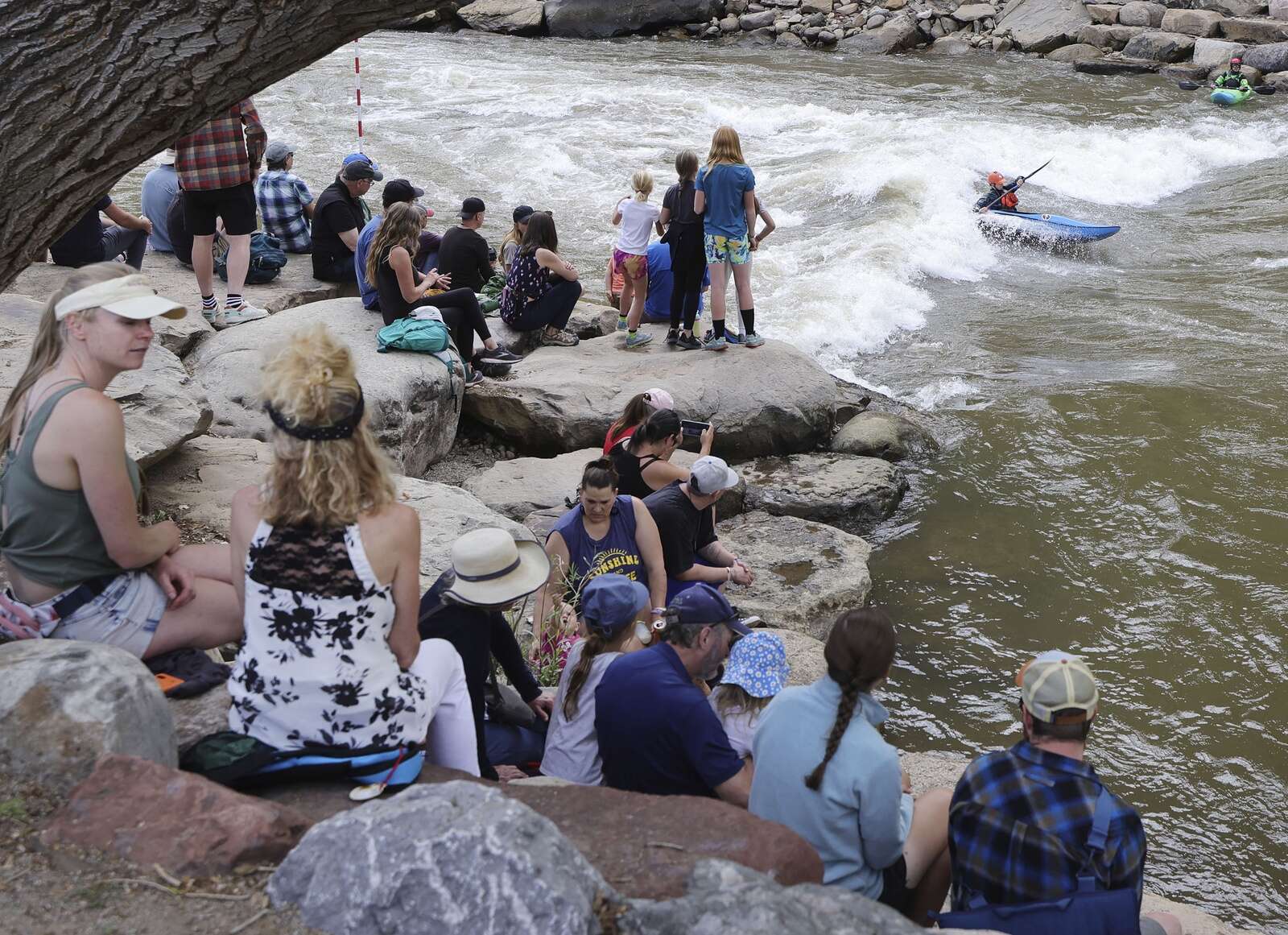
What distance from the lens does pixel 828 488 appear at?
820 cm

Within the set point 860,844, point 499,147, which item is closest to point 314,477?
point 860,844

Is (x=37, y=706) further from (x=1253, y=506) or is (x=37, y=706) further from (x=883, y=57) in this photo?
(x=883, y=57)

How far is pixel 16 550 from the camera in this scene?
332 centimetres

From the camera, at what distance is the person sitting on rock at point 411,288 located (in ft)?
25.7

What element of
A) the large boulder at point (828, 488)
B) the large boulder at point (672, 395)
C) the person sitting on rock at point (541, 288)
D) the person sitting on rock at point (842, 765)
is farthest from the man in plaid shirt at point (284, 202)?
the person sitting on rock at point (842, 765)

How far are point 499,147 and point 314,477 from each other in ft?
54.6

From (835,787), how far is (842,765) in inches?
2.5

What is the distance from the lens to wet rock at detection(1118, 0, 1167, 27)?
95.6 feet

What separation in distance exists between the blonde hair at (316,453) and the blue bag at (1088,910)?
78.2 inches

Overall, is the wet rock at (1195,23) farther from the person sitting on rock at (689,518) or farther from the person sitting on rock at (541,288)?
the person sitting on rock at (689,518)

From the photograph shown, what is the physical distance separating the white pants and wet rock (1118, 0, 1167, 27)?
30.6m

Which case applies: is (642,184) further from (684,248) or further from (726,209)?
(726,209)

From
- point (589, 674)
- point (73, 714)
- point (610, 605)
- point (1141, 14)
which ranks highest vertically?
point (1141, 14)

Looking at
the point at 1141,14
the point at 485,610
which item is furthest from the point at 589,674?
the point at 1141,14
